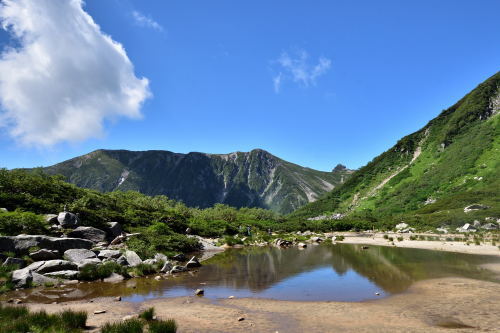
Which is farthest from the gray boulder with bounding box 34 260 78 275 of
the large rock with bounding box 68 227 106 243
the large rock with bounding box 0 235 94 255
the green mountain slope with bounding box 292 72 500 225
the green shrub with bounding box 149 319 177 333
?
the green mountain slope with bounding box 292 72 500 225

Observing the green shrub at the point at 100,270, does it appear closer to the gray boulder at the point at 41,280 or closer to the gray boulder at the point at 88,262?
the gray boulder at the point at 88,262

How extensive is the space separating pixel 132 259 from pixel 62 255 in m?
6.13

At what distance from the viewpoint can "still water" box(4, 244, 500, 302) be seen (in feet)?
66.5

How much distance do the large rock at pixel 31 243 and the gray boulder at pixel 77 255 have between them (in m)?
1.31

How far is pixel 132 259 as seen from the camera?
2862cm

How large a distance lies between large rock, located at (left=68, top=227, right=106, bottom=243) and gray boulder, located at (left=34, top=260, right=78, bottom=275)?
9.10 meters

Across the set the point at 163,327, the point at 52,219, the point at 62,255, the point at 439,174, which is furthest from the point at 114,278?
the point at 439,174

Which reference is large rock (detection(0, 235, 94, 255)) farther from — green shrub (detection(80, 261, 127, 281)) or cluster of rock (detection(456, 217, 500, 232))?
cluster of rock (detection(456, 217, 500, 232))

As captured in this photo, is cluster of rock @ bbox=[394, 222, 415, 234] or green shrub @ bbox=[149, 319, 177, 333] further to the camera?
cluster of rock @ bbox=[394, 222, 415, 234]

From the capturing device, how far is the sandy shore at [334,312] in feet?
43.6

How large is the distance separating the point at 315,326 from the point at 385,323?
340 centimetres


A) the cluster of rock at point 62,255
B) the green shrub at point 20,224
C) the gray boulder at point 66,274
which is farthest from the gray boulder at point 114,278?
the green shrub at point 20,224

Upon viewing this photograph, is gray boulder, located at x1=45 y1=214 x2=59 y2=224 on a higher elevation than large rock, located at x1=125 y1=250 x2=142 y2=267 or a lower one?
higher

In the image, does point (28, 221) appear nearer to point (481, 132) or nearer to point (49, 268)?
point (49, 268)
